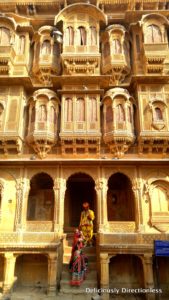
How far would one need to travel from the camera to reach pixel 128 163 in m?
14.7

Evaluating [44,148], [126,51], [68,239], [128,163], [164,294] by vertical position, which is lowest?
[164,294]

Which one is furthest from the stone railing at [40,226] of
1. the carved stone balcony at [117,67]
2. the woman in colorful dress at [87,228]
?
the carved stone balcony at [117,67]

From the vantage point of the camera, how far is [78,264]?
471 inches

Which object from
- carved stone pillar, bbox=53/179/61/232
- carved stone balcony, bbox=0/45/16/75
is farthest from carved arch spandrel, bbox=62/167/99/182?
carved stone balcony, bbox=0/45/16/75

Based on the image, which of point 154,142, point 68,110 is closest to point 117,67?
point 68,110

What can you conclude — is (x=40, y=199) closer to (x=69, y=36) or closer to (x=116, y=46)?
(x=69, y=36)

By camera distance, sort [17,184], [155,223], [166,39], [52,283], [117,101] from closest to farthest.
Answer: [52,283]
[155,223]
[17,184]
[117,101]
[166,39]

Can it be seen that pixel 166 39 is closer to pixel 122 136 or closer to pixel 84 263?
pixel 122 136

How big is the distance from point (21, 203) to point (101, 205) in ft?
13.9

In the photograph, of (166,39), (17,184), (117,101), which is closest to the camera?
(17,184)

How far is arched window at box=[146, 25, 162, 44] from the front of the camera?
17031mm

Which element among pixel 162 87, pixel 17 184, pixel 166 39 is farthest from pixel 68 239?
pixel 166 39

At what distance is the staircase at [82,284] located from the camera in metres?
11.3

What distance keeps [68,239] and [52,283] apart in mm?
3436
